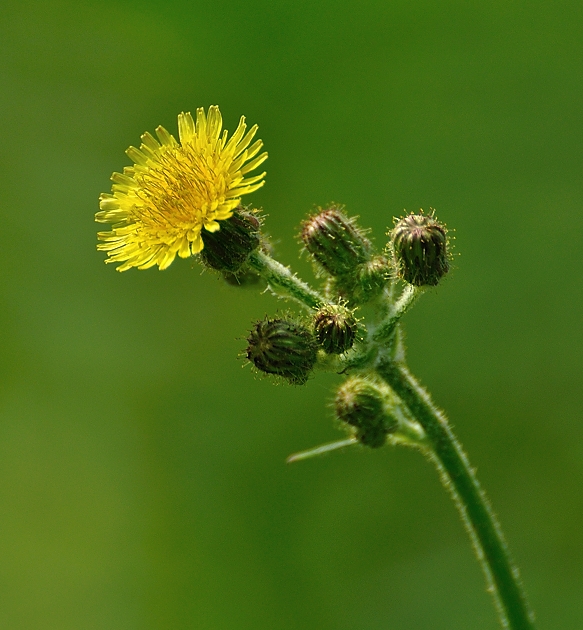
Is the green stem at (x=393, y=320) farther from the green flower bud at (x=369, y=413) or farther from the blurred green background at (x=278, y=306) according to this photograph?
the blurred green background at (x=278, y=306)

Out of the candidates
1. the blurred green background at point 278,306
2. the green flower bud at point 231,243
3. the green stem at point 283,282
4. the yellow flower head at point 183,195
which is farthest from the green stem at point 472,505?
the blurred green background at point 278,306

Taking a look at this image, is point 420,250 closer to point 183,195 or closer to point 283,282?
point 283,282

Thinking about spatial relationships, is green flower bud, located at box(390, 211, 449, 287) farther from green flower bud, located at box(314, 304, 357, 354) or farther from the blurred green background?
the blurred green background

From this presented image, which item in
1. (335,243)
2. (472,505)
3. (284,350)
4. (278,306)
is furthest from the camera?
(278,306)

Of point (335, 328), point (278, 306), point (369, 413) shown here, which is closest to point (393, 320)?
point (335, 328)

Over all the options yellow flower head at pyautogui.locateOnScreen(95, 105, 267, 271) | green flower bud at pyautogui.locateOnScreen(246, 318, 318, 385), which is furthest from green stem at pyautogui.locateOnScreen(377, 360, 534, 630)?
yellow flower head at pyautogui.locateOnScreen(95, 105, 267, 271)

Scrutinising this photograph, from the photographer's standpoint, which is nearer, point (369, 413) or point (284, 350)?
point (284, 350)

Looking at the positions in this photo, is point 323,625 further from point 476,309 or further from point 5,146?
point 5,146
